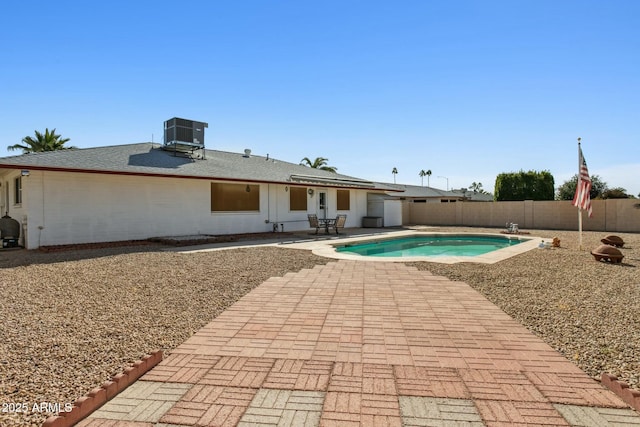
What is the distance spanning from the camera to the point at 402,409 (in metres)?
2.32

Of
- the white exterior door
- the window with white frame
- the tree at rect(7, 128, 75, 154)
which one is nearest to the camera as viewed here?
the window with white frame

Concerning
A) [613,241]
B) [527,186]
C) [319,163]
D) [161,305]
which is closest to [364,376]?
[161,305]

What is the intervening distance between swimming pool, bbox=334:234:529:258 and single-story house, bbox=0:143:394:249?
4.99 meters

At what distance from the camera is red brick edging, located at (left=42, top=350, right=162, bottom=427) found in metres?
2.11

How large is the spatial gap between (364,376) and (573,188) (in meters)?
40.6

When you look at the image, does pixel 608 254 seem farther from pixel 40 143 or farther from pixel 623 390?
pixel 40 143

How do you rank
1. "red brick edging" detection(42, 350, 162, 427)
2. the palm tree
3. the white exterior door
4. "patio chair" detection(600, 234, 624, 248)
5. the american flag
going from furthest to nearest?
the palm tree → the white exterior door → "patio chair" detection(600, 234, 624, 248) → the american flag → "red brick edging" detection(42, 350, 162, 427)

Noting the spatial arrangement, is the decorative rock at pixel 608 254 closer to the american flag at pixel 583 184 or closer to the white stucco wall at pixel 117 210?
the american flag at pixel 583 184

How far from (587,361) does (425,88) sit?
1402 centimetres

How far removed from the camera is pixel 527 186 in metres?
31.1

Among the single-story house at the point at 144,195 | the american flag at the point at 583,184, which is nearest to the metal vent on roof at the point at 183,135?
the single-story house at the point at 144,195

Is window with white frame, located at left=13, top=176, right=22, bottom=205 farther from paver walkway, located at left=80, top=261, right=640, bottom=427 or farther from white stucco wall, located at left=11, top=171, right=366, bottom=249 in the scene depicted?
paver walkway, located at left=80, top=261, right=640, bottom=427

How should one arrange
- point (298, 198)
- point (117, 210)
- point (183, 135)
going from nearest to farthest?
1. point (117, 210)
2. point (183, 135)
3. point (298, 198)

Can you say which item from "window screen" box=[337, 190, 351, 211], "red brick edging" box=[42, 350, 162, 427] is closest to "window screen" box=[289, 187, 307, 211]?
"window screen" box=[337, 190, 351, 211]
